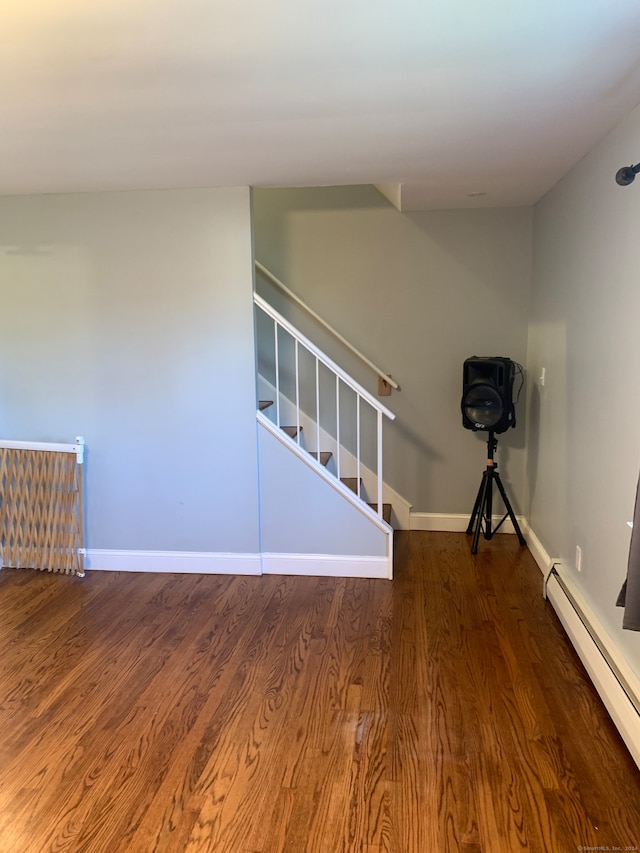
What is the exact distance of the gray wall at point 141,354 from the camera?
3.31 m

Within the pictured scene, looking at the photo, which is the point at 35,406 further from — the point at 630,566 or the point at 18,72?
the point at 630,566

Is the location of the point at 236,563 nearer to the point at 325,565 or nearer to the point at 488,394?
the point at 325,565

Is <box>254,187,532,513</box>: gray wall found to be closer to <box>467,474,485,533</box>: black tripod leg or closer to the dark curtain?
<box>467,474,485,533</box>: black tripod leg

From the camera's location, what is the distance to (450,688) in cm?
240

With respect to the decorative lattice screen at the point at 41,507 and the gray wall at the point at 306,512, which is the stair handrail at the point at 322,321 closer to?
the gray wall at the point at 306,512

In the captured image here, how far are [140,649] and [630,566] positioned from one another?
2.12m

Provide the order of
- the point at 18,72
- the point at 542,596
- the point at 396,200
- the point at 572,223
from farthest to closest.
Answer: the point at 396,200
the point at 542,596
the point at 572,223
the point at 18,72

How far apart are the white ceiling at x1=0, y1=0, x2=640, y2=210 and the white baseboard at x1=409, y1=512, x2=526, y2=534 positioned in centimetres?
235

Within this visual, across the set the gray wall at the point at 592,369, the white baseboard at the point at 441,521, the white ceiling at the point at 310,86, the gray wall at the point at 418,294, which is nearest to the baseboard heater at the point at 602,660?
the gray wall at the point at 592,369

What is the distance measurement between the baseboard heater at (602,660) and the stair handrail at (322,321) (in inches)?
68.7

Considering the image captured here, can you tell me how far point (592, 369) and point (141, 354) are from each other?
2.42 m

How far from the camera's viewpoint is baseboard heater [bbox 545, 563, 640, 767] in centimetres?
201

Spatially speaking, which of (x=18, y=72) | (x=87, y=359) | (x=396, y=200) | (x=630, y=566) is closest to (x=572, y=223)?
(x=396, y=200)

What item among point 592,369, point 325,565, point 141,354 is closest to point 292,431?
point 325,565
